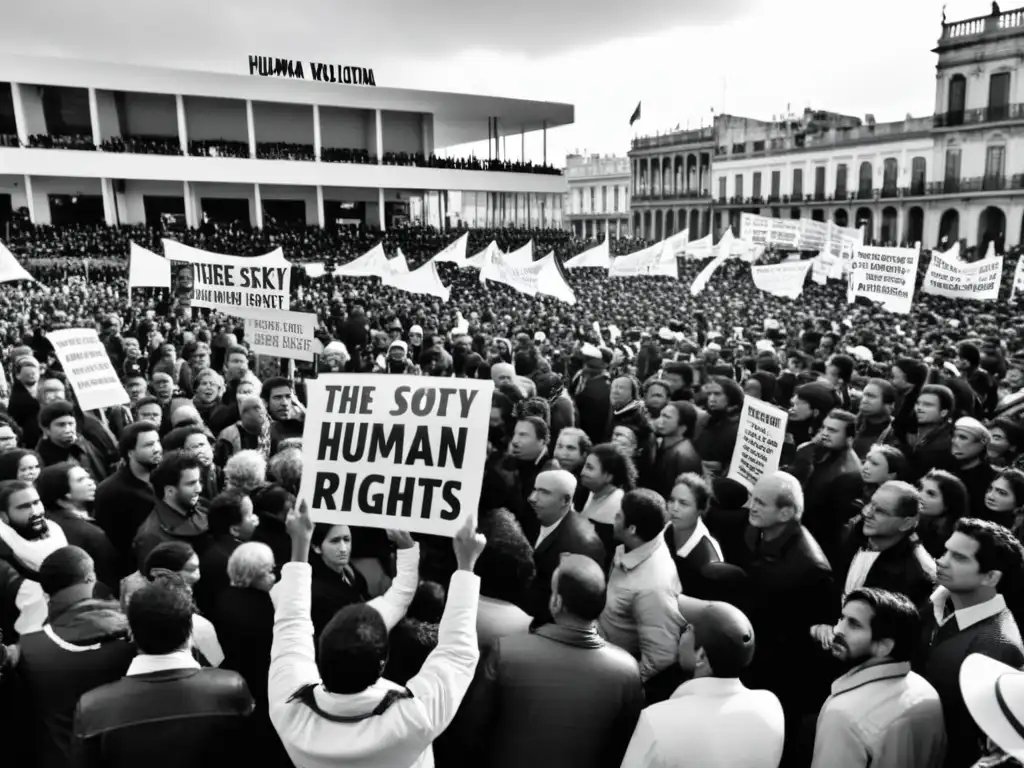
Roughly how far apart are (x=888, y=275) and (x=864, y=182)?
4366 cm

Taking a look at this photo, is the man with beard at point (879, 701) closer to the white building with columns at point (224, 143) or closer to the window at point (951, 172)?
the white building with columns at point (224, 143)

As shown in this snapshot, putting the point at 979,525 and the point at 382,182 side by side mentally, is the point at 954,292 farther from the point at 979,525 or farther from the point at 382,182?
the point at 382,182

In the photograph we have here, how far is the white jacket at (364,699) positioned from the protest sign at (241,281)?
697 cm

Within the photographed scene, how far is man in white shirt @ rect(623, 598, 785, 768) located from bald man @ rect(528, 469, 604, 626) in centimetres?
152

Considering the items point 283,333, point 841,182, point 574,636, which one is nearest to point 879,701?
point 574,636

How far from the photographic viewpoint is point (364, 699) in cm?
228

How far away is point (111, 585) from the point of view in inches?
167

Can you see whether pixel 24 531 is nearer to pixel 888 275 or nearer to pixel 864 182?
pixel 888 275

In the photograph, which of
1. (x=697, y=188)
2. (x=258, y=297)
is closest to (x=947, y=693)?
(x=258, y=297)

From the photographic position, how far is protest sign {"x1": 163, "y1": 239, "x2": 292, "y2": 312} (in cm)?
920

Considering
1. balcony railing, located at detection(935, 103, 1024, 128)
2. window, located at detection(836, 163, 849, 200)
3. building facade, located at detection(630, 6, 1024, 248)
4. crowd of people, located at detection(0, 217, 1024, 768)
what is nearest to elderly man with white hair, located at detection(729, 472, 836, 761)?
crowd of people, located at detection(0, 217, 1024, 768)

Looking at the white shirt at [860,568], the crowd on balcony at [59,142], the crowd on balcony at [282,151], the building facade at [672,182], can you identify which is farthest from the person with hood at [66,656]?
the building facade at [672,182]

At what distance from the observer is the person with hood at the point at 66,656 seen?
280cm

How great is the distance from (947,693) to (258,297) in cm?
805
